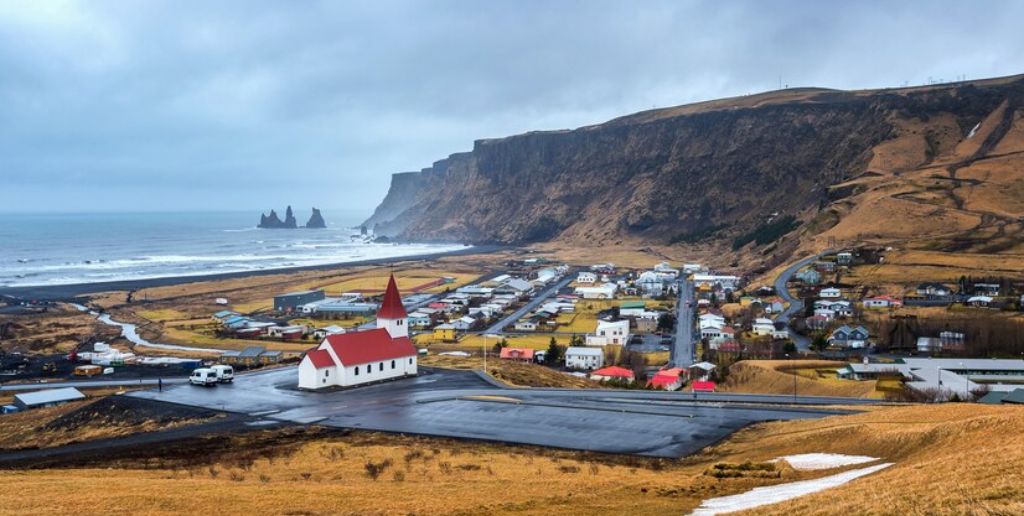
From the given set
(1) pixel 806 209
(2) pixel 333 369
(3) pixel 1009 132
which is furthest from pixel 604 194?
(2) pixel 333 369

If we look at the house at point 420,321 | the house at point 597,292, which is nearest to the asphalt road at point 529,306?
the house at point 597,292

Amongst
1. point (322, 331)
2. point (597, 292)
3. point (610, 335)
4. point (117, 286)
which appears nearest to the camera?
point (610, 335)

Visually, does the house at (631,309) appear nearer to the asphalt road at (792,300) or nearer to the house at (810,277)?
the asphalt road at (792,300)

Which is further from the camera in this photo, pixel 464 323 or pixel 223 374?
pixel 464 323

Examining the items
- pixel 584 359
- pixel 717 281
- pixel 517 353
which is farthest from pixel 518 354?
pixel 717 281

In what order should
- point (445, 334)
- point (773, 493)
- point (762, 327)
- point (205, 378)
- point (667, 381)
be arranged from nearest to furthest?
1. point (773, 493)
2. point (205, 378)
3. point (667, 381)
4. point (762, 327)
5. point (445, 334)

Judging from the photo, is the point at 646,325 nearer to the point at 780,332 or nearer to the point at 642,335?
the point at 642,335

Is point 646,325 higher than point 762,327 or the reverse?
the reverse
